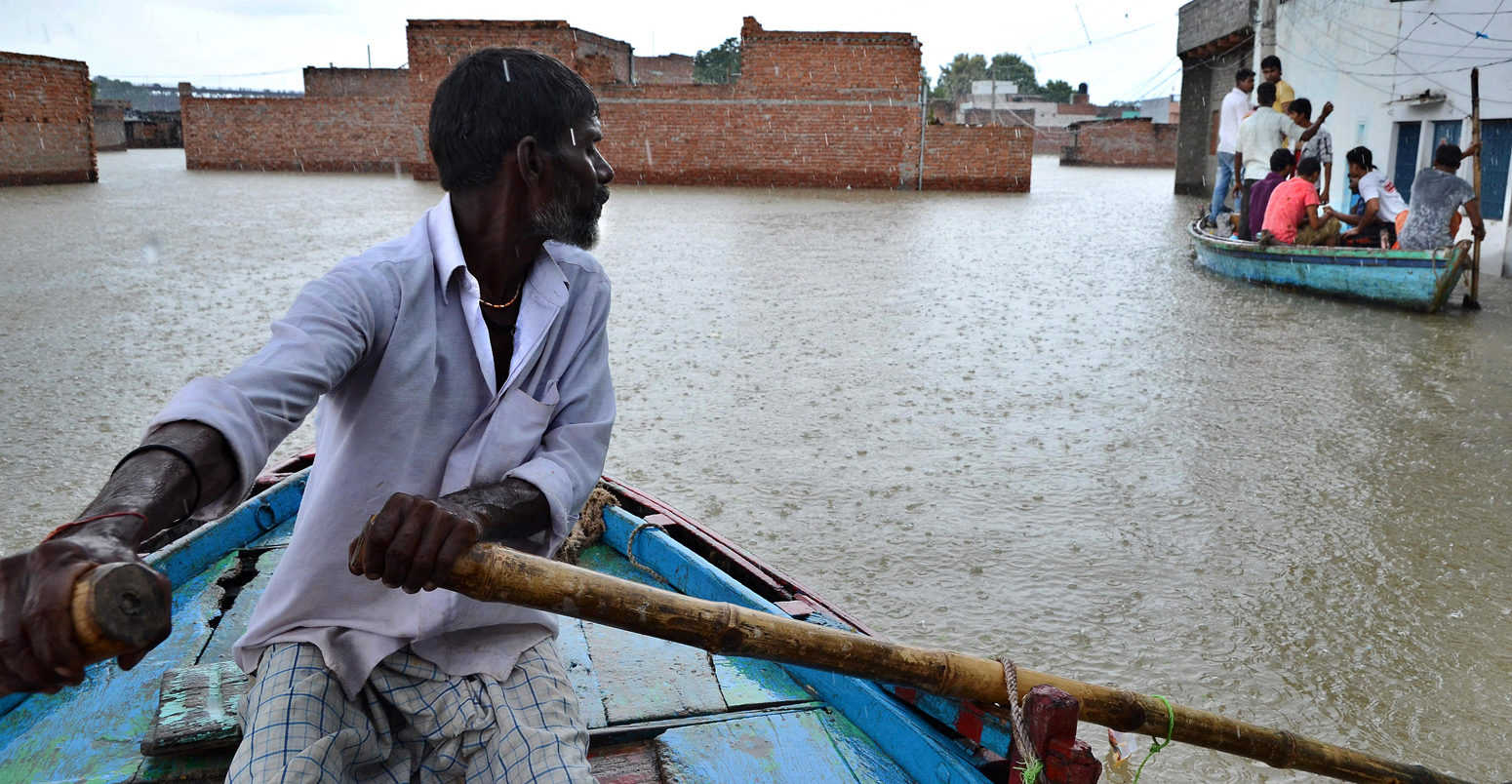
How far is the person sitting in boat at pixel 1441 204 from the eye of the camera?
821 centimetres

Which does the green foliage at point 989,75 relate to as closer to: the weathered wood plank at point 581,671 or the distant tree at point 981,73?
the distant tree at point 981,73

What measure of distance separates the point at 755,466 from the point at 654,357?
2130 mm

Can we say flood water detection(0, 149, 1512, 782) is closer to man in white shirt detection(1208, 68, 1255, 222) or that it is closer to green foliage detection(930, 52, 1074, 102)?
man in white shirt detection(1208, 68, 1255, 222)

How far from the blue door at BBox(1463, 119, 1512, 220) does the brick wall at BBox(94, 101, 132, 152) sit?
39.5 meters

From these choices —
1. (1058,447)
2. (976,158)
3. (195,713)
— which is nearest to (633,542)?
(195,713)

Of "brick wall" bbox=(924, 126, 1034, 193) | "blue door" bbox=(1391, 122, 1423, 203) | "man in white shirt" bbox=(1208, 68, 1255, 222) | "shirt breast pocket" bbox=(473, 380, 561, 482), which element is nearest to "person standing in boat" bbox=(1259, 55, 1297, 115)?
"man in white shirt" bbox=(1208, 68, 1255, 222)

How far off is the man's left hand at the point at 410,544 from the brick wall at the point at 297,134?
27.0m

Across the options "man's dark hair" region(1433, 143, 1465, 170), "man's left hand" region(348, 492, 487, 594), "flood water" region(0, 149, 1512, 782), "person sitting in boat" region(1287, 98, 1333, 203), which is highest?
"person sitting in boat" region(1287, 98, 1333, 203)

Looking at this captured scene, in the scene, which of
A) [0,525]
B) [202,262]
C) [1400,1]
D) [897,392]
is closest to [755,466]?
[897,392]

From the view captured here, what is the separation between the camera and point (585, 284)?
72.7 inches

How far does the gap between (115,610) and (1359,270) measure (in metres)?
9.43

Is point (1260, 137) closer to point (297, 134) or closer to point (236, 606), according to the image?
point (236, 606)

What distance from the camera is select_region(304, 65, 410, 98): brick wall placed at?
34469mm

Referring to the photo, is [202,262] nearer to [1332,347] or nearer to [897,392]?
[897,392]
